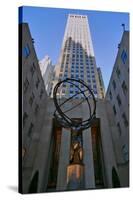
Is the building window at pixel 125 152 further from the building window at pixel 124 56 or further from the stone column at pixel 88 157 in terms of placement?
the building window at pixel 124 56

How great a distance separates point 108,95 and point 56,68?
1.78 m

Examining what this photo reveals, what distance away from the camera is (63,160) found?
1127 cm

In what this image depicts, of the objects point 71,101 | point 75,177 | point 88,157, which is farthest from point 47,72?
point 75,177

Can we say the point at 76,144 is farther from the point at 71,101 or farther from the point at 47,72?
the point at 47,72

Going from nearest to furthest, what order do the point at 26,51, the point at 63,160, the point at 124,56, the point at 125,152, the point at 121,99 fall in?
the point at 26,51 < the point at 63,160 < the point at 125,152 < the point at 124,56 < the point at 121,99

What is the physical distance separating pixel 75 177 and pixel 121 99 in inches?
111

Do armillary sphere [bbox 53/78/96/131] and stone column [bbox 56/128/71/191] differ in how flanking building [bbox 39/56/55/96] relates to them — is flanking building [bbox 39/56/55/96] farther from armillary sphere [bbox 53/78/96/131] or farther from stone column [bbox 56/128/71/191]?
stone column [bbox 56/128/71/191]

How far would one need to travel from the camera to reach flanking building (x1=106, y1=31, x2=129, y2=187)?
460 inches

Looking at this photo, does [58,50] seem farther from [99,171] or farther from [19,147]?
[99,171]

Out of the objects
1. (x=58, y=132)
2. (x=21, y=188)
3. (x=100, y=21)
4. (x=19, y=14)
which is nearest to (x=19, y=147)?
(x=21, y=188)

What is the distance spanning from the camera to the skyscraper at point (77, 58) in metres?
11.4

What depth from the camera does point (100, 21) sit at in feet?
37.7


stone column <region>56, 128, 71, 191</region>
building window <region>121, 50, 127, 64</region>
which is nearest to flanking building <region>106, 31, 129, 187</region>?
building window <region>121, 50, 127, 64</region>

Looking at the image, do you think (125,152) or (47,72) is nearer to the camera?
(47,72)
